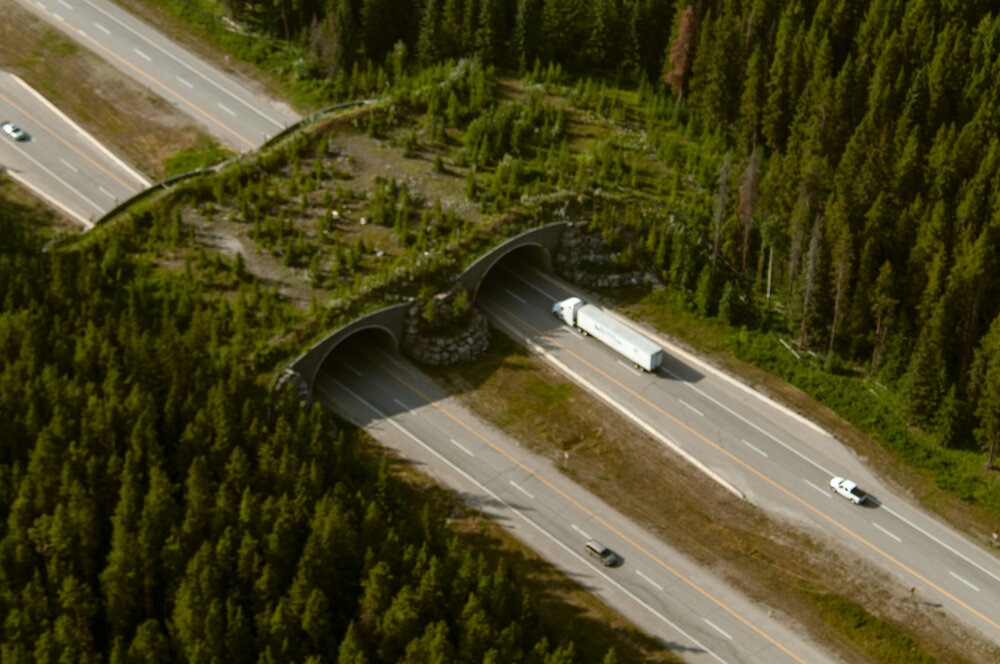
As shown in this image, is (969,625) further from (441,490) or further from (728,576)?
(441,490)

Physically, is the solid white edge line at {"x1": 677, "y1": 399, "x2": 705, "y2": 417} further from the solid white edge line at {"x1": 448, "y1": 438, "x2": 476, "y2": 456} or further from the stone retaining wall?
the solid white edge line at {"x1": 448, "y1": 438, "x2": 476, "y2": 456}

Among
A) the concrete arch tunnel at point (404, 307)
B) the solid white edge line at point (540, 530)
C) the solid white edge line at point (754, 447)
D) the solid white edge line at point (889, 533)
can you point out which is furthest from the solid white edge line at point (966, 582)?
the concrete arch tunnel at point (404, 307)

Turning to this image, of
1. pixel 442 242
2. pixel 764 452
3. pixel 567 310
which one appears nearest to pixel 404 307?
pixel 442 242

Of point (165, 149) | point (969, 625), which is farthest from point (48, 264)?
point (969, 625)

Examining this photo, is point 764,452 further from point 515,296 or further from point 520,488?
point 515,296

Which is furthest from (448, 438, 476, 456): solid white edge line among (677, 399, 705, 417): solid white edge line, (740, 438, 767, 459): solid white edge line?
(740, 438, 767, 459): solid white edge line
